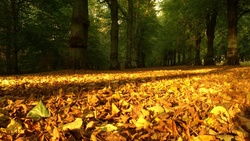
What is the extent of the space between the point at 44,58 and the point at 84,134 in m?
19.5

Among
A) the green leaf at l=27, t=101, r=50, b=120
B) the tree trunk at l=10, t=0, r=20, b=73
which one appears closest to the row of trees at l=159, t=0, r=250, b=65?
the tree trunk at l=10, t=0, r=20, b=73

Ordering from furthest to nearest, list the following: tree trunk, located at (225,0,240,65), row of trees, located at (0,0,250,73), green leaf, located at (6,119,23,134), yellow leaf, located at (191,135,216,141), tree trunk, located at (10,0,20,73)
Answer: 1. tree trunk, located at (225,0,240,65)
2. tree trunk, located at (10,0,20,73)
3. row of trees, located at (0,0,250,73)
4. green leaf, located at (6,119,23,134)
5. yellow leaf, located at (191,135,216,141)

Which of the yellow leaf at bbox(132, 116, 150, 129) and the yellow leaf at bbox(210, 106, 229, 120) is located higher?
the yellow leaf at bbox(210, 106, 229, 120)

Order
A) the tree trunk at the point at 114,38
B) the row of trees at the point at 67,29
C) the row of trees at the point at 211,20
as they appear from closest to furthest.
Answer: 1. the row of trees at the point at 67,29
2. the tree trunk at the point at 114,38
3. the row of trees at the point at 211,20

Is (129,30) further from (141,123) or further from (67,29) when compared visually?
(141,123)

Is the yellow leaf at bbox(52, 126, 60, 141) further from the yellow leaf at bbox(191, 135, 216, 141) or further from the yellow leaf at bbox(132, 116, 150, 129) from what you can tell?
the yellow leaf at bbox(191, 135, 216, 141)

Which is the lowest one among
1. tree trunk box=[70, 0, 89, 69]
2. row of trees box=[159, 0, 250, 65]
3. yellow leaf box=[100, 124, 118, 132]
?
yellow leaf box=[100, 124, 118, 132]

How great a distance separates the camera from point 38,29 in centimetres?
1642

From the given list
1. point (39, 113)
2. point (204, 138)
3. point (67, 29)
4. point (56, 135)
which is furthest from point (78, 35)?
point (67, 29)

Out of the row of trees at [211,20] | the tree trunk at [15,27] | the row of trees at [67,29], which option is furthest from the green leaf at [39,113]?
the row of trees at [211,20]

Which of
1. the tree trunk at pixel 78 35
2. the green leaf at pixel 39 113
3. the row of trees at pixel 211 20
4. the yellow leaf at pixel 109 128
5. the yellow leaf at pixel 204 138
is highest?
the row of trees at pixel 211 20

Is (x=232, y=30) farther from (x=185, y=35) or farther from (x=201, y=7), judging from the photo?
(x=185, y=35)

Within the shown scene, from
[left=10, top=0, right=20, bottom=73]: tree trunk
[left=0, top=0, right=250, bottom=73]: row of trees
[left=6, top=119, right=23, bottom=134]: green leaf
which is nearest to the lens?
[left=6, top=119, right=23, bottom=134]: green leaf

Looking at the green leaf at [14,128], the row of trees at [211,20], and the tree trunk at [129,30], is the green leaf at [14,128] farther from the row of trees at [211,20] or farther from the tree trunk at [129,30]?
the tree trunk at [129,30]
